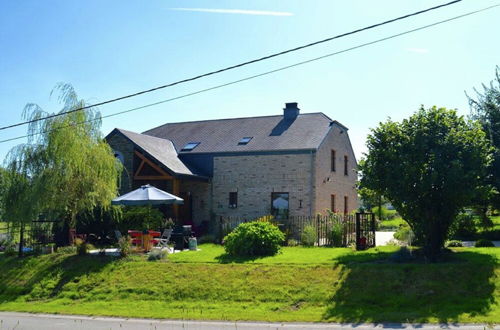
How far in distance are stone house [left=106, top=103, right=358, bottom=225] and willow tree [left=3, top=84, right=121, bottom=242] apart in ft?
16.4

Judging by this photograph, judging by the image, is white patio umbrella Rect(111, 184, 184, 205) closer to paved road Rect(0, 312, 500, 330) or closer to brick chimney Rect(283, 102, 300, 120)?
paved road Rect(0, 312, 500, 330)

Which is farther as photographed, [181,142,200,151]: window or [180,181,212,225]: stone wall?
[181,142,200,151]: window

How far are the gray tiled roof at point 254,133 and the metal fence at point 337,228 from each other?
5.39 meters

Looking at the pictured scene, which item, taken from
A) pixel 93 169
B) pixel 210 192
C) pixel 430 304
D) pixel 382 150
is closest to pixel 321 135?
pixel 210 192

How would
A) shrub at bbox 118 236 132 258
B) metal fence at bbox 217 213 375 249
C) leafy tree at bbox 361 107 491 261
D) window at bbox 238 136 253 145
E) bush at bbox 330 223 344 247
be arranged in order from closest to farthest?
1. leafy tree at bbox 361 107 491 261
2. shrub at bbox 118 236 132 258
3. metal fence at bbox 217 213 375 249
4. bush at bbox 330 223 344 247
5. window at bbox 238 136 253 145

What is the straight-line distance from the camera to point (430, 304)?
36.2ft

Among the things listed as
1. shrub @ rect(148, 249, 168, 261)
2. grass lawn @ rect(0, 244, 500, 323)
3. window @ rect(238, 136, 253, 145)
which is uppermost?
window @ rect(238, 136, 253, 145)

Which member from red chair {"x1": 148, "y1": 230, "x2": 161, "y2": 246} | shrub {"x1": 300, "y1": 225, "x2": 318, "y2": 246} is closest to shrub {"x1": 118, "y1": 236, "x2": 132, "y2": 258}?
red chair {"x1": 148, "y1": 230, "x2": 161, "y2": 246}

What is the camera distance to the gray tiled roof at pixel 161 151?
79.4 ft

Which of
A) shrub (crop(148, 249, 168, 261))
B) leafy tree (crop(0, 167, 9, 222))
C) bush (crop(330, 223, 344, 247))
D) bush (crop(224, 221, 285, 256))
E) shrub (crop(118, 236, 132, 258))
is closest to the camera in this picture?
shrub (crop(148, 249, 168, 261))

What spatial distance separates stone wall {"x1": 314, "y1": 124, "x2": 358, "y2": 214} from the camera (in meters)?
24.6

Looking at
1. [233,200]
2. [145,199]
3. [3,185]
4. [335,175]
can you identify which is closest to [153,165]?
[233,200]

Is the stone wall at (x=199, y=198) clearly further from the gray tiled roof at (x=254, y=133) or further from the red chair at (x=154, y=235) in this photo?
the red chair at (x=154, y=235)

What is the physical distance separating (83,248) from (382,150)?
10.5 meters
